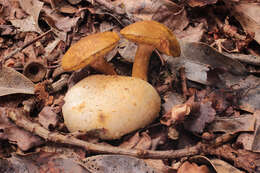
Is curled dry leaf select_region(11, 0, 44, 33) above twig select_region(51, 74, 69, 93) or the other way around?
above

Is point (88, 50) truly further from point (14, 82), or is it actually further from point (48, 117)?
point (14, 82)

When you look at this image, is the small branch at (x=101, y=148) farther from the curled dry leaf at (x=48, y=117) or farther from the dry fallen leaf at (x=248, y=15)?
the dry fallen leaf at (x=248, y=15)

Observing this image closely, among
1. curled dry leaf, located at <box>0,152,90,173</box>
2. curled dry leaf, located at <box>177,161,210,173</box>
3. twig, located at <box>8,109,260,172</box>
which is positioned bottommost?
curled dry leaf, located at <box>177,161,210,173</box>

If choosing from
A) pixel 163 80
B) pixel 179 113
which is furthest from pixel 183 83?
pixel 179 113

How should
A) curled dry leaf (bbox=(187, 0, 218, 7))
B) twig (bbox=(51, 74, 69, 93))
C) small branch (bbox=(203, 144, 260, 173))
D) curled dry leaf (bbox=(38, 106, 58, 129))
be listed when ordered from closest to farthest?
small branch (bbox=(203, 144, 260, 173)) → curled dry leaf (bbox=(38, 106, 58, 129)) → twig (bbox=(51, 74, 69, 93)) → curled dry leaf (bbox=(187, 0, 218, 7))

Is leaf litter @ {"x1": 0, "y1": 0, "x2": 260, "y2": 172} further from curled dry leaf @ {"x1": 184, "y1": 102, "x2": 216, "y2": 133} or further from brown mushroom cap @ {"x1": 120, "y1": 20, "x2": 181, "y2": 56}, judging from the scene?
brown mushroom cap @ {"x1": 120, "y1": 20, "x2": 181, "y2": 56}

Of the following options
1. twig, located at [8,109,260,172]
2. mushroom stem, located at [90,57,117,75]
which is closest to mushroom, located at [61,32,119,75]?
mushroom stem, located at [90,57,117,75]

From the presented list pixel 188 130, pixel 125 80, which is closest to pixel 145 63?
pixel 125 80
